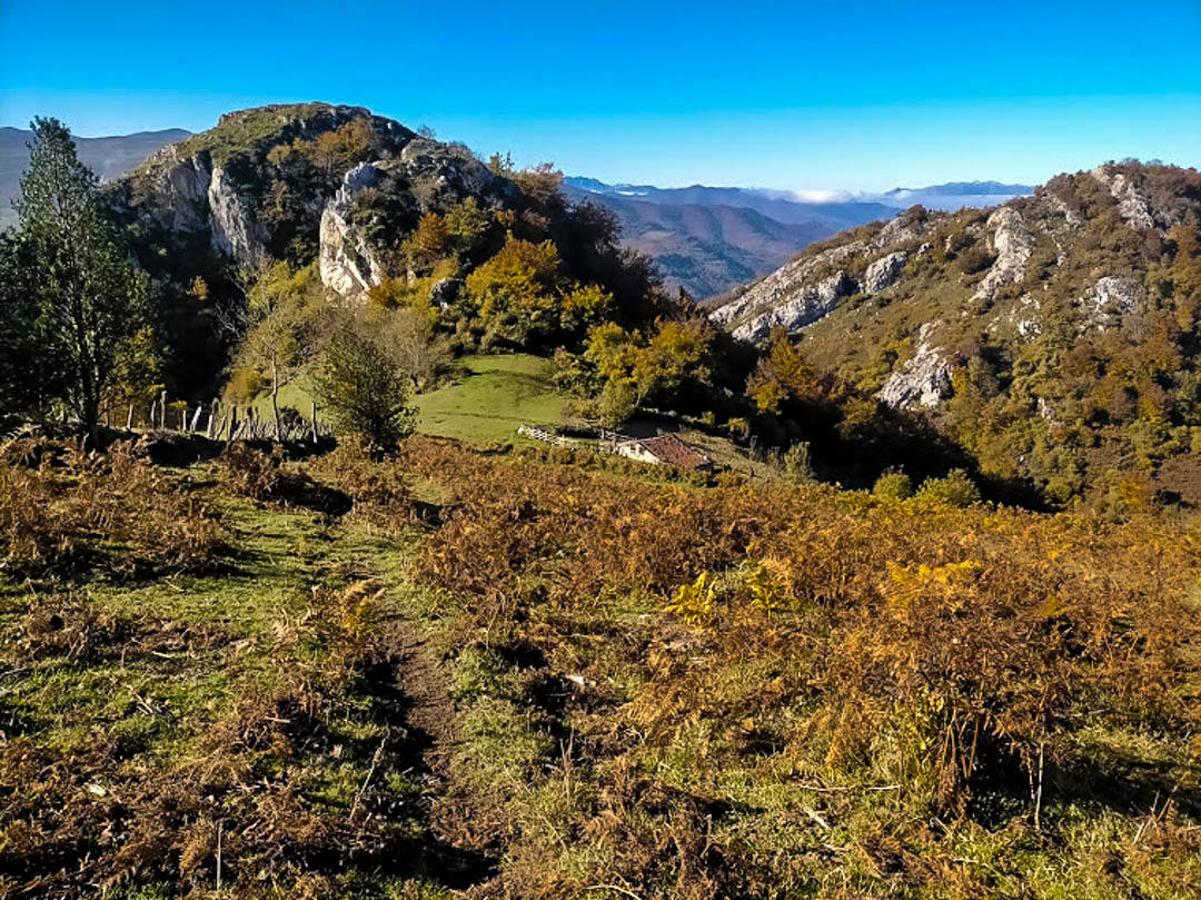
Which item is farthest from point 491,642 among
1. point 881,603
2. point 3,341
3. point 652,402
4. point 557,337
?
point 557,337

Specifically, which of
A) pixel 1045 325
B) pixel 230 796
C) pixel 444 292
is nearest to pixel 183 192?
pixel 444 292

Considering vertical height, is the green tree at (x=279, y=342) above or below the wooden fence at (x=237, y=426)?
above

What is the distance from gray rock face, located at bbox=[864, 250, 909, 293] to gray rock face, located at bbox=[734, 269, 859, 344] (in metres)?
7.45

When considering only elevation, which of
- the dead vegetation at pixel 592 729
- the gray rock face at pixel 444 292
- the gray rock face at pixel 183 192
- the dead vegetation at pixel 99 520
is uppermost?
the gray rock face at pixel 183 192

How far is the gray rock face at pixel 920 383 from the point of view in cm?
10900

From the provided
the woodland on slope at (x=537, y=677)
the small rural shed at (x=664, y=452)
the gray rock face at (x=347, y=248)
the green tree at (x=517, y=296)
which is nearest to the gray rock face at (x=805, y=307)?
the gray rock face at (x=347, y=248)

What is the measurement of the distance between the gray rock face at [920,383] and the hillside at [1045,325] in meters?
0.31

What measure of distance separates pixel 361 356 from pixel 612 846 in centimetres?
2421

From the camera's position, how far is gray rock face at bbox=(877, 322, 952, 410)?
109 meters

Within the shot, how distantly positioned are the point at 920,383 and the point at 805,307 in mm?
59020

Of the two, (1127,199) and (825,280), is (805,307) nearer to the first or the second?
(825,280)

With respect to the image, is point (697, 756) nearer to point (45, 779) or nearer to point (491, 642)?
point (491, 642)

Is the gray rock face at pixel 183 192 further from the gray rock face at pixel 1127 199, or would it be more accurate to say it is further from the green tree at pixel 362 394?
the gray rock face at pixel 1127 199

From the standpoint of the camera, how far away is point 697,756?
650 centimetres
